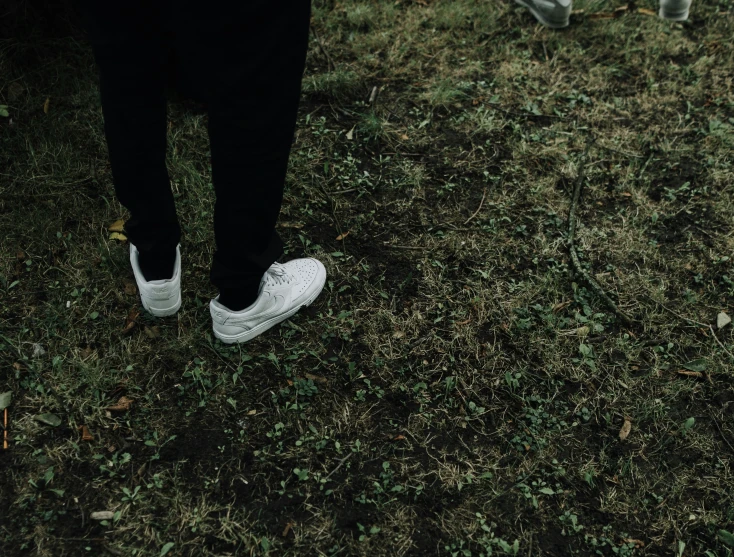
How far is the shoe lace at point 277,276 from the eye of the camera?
2.15 m

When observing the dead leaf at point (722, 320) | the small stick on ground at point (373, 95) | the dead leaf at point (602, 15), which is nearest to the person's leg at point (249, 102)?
the small stick on ground at point (373, 95)

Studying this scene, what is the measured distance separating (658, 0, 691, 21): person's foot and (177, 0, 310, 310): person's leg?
2897 millimetres

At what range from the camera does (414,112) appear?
3.03m

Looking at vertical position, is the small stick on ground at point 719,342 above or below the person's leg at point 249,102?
below

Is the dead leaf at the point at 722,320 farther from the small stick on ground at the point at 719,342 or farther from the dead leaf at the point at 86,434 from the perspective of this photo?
the dead leaf at the point at 86,434

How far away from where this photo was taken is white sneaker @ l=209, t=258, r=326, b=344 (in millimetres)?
2078

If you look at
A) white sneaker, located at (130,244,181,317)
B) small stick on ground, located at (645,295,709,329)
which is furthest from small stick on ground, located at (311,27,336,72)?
small stick on ground, located at (645,295,709,329)

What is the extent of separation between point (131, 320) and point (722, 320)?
217 centimetres

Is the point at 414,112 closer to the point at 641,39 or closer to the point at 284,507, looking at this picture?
the point at 641,39

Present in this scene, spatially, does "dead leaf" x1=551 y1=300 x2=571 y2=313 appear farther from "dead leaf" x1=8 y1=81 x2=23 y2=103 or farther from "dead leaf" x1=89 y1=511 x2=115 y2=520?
"dead leaf" x1=8 y1=81 x2=23 y2=103

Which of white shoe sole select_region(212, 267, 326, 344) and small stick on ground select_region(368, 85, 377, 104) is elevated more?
small stick on ground select_region(368, 85, 377, 104)

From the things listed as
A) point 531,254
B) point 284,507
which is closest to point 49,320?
point 284,507

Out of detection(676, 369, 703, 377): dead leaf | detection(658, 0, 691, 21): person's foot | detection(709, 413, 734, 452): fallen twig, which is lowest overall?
detection(709, 413, 734, 452): fallen twig

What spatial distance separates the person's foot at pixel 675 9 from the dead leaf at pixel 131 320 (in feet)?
10.6
